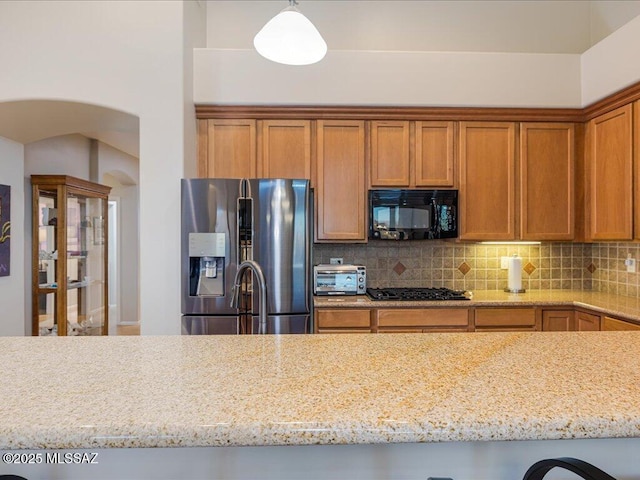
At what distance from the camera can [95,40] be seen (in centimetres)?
299

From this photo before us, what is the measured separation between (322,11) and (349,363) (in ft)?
12.0

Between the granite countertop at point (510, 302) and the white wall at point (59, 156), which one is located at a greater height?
the white wall at point (59, 156)

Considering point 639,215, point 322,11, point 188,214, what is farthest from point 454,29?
point 188,214

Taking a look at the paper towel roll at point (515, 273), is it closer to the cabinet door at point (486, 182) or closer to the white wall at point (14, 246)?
the cabinet door at point (486, 182)

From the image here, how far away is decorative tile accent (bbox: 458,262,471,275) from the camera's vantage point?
145 inches

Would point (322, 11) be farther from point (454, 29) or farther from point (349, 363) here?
point (349, 363)

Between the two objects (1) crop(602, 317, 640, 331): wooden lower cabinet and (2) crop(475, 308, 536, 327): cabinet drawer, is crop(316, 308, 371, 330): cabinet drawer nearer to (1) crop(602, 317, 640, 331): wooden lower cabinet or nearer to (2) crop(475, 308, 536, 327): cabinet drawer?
(2) crop(475, 308, 536, 327): cabinet drawer

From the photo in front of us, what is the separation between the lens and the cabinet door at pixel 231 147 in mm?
3330

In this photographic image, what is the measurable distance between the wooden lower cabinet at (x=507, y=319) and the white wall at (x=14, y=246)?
3.72 m

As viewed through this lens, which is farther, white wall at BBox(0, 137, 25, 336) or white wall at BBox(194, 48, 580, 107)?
white wall at BBox(0, 137, 25, 336)

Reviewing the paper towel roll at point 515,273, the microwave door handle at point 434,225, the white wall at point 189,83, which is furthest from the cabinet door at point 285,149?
the paper towel roll at point 515,273

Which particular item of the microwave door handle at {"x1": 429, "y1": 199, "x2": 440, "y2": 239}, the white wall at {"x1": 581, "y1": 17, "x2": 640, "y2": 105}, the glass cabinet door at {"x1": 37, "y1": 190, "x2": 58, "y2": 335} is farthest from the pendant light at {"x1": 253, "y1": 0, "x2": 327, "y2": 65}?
the glass cabinet door at {"x1": 37, "y1": 190, "x2": 58, "y2": 335}

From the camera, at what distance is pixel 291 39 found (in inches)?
79.4

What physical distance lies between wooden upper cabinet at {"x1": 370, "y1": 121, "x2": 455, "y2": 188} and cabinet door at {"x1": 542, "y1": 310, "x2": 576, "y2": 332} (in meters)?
1.20
